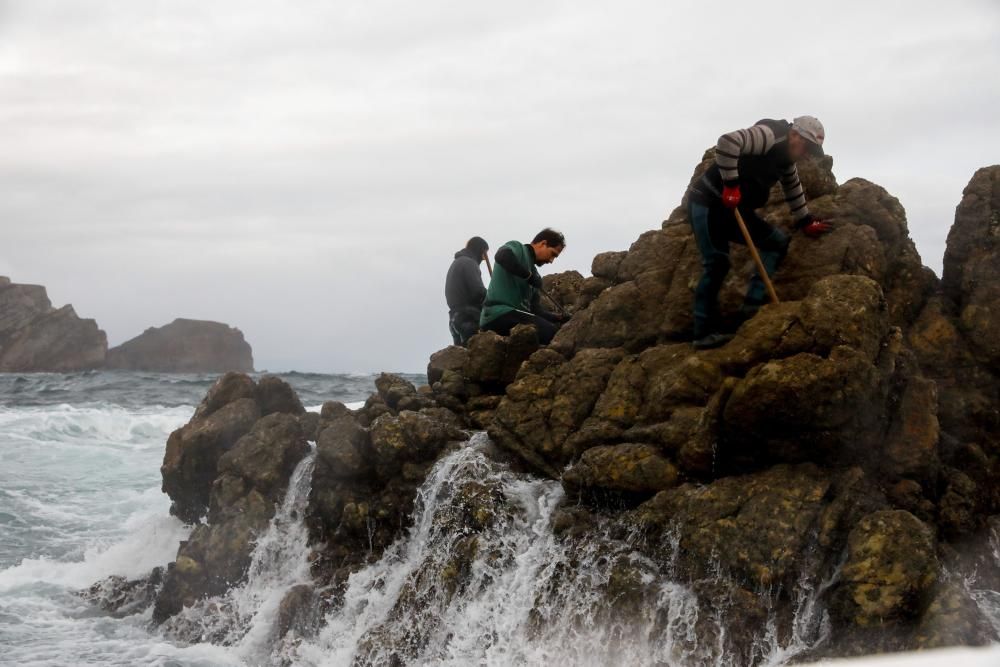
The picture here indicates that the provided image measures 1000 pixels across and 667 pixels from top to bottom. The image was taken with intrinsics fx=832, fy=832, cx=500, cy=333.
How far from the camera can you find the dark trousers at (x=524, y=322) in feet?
40.2

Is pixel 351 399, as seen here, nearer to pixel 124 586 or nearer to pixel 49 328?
pixel 124 586

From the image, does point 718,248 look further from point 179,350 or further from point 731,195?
point 179,350

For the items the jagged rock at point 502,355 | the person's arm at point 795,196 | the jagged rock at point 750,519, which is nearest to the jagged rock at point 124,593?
the jagged rock at point 502,355

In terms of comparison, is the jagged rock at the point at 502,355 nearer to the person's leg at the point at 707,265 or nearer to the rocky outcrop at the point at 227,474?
the rocky outcrop at the point at 227,474

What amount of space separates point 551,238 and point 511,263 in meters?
0.71

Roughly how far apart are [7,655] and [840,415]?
965 centimetres

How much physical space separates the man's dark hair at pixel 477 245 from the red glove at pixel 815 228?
5.79 m

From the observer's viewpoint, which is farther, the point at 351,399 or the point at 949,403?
the point at 351,399

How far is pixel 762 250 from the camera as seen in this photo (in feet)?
31.9

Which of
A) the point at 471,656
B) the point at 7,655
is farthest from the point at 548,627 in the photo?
the point at 7,655

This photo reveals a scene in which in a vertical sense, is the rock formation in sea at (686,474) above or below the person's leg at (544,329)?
below

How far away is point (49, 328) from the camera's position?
87688mm

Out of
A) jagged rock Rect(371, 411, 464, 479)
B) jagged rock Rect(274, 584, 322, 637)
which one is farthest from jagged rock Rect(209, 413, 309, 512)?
jagged rock Rect(274, 584, 322, 637)

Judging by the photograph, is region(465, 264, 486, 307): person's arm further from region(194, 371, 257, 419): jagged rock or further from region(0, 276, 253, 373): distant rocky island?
region(0, 276, 253, 373): distant rocky island
